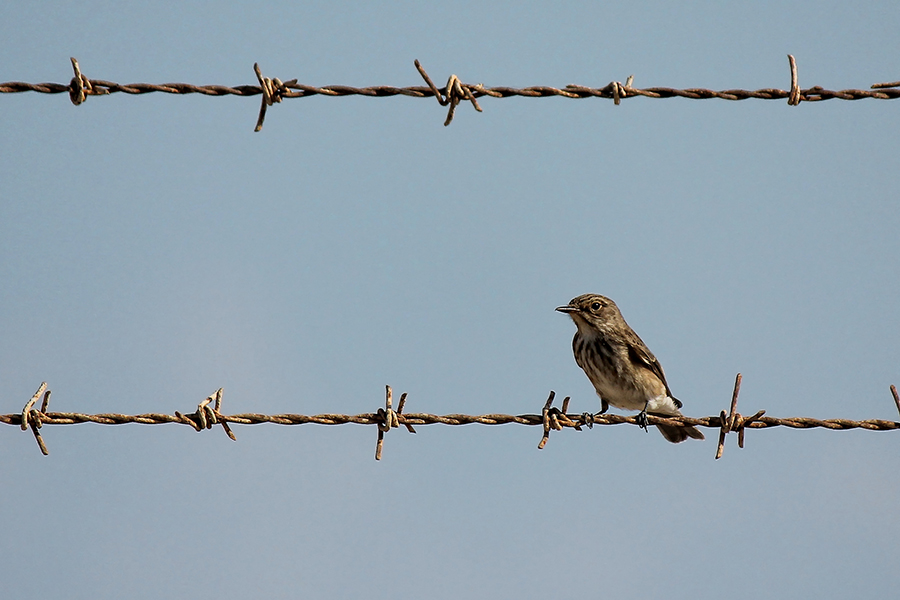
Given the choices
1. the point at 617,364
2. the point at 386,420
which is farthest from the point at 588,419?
the point at 617,364

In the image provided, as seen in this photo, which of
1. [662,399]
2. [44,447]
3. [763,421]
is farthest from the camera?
[662,399]

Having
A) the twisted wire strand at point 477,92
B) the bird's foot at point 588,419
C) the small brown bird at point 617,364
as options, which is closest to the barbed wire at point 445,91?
the twisted wire strand at point 477,92

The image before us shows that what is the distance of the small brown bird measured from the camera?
884cm

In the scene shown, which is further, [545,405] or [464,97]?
[545,405]

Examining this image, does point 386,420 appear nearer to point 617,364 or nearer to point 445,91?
point 445,91

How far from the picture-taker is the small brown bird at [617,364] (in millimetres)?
8844

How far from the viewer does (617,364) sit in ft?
29.2

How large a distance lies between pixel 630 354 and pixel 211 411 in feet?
15.9

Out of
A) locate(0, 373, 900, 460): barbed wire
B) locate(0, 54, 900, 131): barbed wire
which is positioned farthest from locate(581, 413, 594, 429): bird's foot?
locate(0, 54, 900, 131): barbed wire

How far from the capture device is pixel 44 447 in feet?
16.7

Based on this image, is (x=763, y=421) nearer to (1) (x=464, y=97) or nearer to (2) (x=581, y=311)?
(1) (x=464, y=97)

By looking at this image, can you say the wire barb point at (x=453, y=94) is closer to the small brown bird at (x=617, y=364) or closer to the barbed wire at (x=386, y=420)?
the barbed wire at (x=386, y=420)

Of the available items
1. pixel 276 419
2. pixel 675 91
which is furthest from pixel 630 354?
pixel 276 419

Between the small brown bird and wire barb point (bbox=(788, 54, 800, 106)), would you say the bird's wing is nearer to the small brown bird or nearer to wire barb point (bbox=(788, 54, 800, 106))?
the small brown bird
